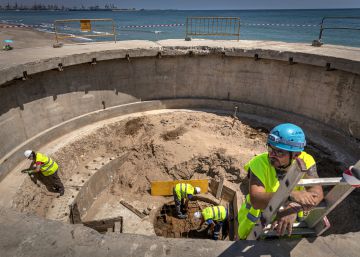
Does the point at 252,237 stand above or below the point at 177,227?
above

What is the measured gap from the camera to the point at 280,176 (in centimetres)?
321

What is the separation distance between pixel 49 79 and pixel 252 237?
9.69 metres

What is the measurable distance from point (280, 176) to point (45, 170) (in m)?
7.23

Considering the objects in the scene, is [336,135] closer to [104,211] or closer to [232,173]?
[232,173]

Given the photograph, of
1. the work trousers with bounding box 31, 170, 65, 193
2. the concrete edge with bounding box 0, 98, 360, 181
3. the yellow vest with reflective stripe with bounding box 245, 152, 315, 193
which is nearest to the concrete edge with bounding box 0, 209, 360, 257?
the yellow vest with reflective stripe with bounding box 245, 152, 315, 193

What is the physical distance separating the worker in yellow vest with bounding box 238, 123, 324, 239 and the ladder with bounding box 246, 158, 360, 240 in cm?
12

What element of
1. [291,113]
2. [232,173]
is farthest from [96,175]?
[291,113]

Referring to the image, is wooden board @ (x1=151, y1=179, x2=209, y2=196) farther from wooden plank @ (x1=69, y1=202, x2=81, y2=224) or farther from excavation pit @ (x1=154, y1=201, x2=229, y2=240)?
wooden plank @ (x1=69, y1=202, x2=81, y2=224)

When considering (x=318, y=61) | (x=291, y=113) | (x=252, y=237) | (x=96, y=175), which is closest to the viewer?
(x=252, y=237)

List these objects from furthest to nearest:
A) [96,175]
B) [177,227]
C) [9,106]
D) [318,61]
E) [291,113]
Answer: [291,113] < [318,61] < [96,175] < [9,106] < [177,227]

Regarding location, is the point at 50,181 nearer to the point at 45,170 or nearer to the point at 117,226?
the point at 45,170

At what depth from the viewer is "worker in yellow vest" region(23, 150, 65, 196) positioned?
7.80 metres

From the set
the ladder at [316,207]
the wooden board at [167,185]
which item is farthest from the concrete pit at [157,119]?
the ladder at [316,207]

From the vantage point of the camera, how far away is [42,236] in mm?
2254
